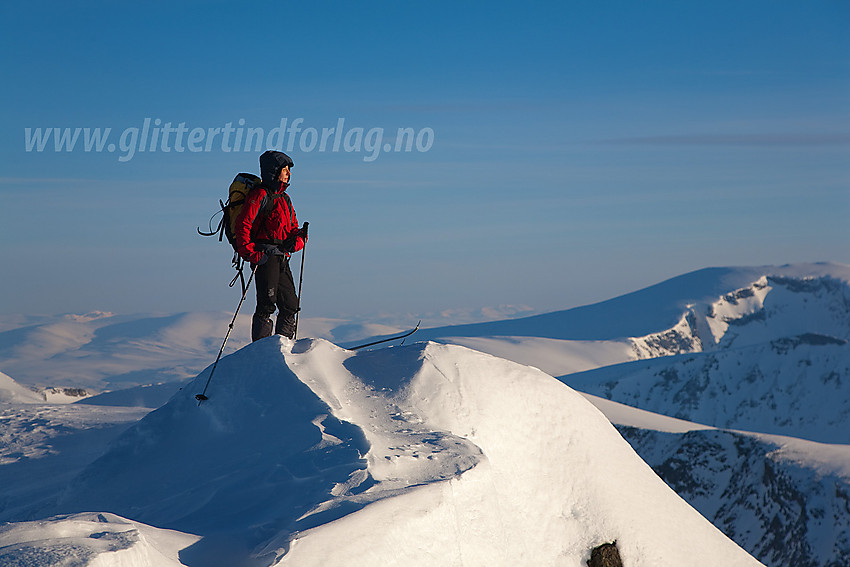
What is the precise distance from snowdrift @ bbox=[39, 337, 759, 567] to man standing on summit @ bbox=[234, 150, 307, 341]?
1.50 m

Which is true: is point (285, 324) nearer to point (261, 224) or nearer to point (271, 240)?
point (271, 240)

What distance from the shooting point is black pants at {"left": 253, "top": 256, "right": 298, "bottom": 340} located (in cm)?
1052

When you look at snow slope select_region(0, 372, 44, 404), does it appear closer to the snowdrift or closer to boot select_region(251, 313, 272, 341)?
boot select_region(251, 313, 272, 341)

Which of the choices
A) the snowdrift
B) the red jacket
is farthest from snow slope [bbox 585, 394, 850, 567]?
the red jacket

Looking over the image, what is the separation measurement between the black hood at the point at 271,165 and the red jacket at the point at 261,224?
147mm

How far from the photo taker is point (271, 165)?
10.0 meters

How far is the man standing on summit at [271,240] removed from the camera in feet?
32.6

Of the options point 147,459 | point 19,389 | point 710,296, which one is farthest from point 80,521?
point 710,296

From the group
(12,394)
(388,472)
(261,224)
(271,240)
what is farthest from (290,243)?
(12,394)

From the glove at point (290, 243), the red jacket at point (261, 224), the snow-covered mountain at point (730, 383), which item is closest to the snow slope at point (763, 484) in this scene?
the snow-covered mountain at point (730, 383)

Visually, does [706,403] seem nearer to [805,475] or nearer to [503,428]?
[805,475]

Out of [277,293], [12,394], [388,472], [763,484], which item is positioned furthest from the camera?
[763,484]

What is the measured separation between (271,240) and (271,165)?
1.08 meters

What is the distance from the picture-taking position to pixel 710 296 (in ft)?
511
